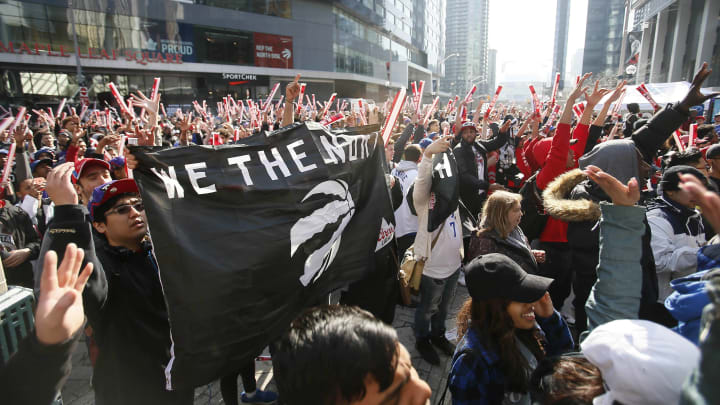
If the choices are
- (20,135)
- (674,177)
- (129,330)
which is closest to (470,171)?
(674,177)

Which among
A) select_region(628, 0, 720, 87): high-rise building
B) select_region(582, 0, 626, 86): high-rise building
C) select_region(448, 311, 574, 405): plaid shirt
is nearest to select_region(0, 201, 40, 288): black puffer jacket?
select_region(448, 311, 574, 405): plaid shirt

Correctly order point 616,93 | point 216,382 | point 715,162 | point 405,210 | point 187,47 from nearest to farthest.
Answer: point 715,162 → point 216,382 → point 616,93 → point 405,210 → point 187,47

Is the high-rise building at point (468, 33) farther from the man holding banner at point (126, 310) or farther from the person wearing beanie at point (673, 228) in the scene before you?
the man holding banner at point (126, 310)

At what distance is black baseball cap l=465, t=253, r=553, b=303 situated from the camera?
192 centimetres

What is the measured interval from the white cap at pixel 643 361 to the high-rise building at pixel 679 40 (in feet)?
118

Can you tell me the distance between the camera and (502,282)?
1928 mm

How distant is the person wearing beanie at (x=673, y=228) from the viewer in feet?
9.10

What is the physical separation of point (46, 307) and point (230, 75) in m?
41.6

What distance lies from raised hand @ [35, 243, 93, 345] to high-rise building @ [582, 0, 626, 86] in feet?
336

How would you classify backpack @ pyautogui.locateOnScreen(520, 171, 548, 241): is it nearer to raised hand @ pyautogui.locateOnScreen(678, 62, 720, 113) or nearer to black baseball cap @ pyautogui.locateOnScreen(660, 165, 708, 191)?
black baseball cap @ pyautogui.locateOnScreen(660, 165, 708, 191)

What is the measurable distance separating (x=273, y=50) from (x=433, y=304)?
4267 centimetres

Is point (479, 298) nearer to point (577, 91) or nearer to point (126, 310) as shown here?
point (126, 310)

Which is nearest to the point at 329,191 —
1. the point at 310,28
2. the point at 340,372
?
the point at 340,372

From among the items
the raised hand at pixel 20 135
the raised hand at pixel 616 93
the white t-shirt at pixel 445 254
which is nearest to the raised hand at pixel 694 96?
the raised hand at pixel 616 93
